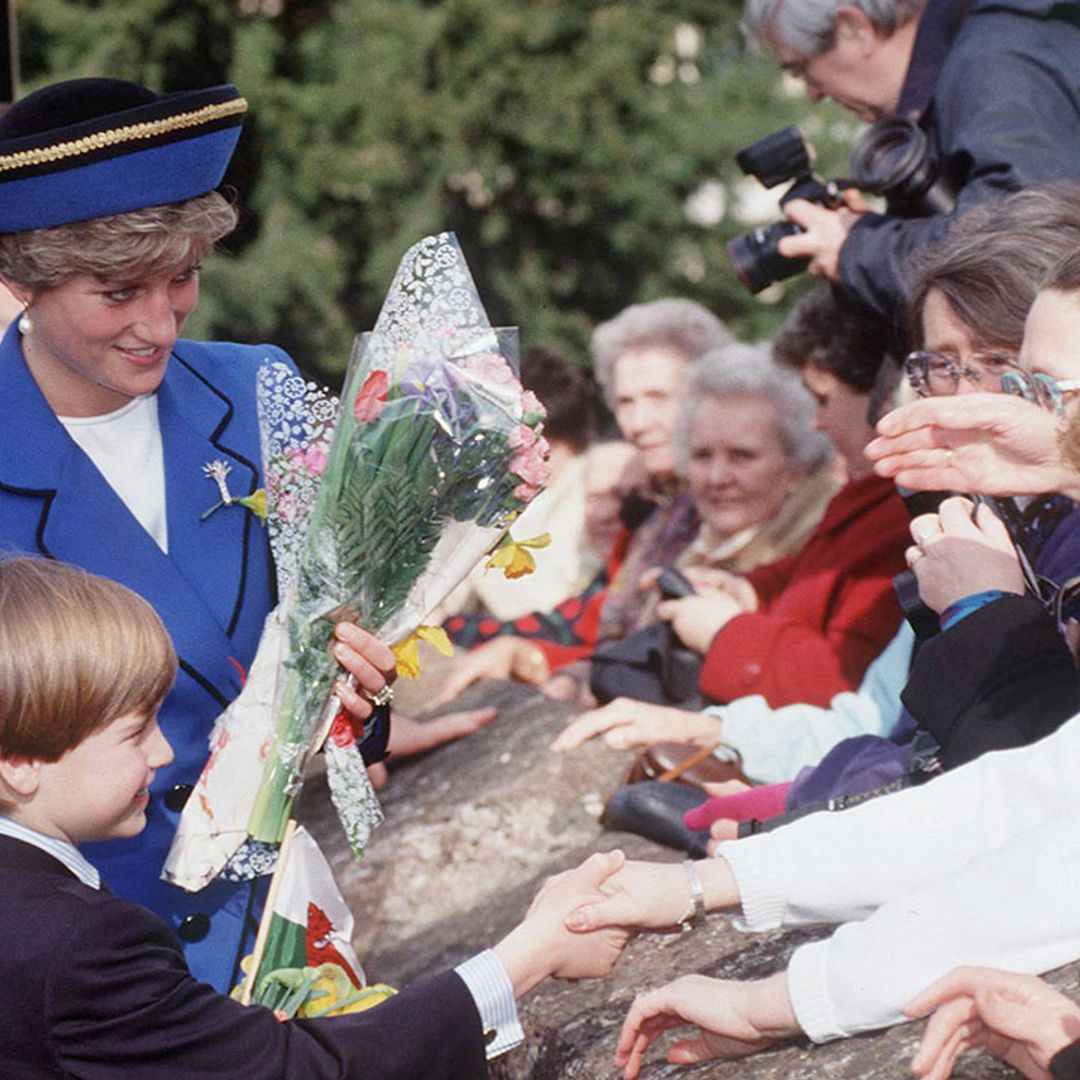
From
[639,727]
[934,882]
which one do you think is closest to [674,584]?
[639,727]

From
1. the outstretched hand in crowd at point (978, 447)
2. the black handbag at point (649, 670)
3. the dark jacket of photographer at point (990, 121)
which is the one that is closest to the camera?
the outstretched hand in crowd at point (978, 447)

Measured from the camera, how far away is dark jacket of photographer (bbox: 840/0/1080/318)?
150 inches

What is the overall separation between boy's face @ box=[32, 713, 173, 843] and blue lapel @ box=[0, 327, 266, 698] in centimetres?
46

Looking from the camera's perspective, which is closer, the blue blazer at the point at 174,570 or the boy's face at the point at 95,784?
the boy's face at the point at 95,784

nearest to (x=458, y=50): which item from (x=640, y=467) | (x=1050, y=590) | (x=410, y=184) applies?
(x=410, y=184)

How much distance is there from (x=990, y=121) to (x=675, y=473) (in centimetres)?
209

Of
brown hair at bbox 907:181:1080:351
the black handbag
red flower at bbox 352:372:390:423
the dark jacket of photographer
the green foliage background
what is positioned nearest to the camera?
red flower at bbox 352:372:390:423

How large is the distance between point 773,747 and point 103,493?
1568mm

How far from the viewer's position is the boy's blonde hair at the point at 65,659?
2219 mm

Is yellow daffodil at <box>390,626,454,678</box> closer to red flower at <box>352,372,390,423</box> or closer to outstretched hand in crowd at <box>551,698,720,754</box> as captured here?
red flower at <box>352,372,390,423</box>

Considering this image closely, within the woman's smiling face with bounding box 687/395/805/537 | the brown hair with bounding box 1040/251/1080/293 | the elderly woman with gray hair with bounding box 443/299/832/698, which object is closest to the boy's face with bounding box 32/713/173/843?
the brown hair with bounding box 1040/251/1080/293

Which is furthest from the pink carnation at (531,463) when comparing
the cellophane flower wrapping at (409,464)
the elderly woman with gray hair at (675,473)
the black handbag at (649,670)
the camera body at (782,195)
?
the elderly woman with gray hair at (675,473)

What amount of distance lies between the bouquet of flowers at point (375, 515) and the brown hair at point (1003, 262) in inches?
37.3

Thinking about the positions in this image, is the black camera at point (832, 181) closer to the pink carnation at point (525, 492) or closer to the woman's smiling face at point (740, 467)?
the woman's smiling face at point (740, 467)
